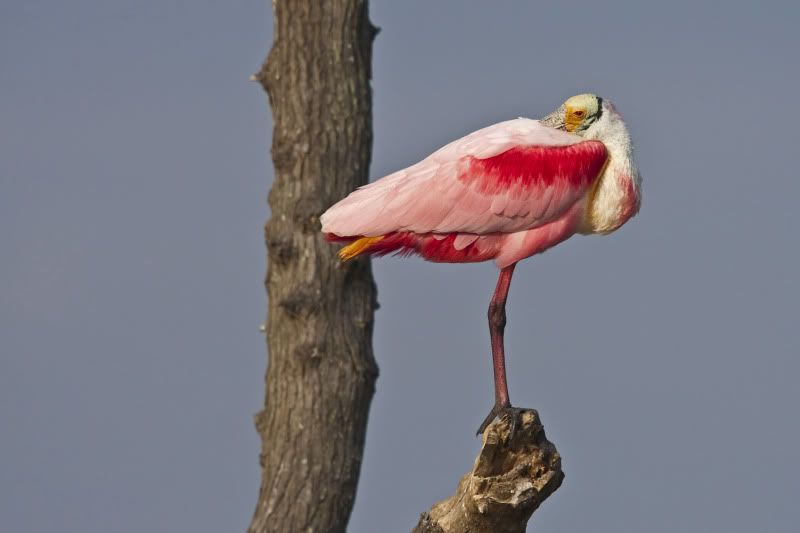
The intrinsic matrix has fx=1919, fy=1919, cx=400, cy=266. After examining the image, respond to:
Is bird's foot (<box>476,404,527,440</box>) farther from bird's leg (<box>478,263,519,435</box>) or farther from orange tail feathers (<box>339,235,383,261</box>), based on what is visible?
orange tail feathers (<box>339,235,383,261</box>)

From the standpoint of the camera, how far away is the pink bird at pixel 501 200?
11.8 meters

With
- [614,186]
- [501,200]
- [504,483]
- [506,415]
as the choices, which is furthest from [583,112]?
[504,483]

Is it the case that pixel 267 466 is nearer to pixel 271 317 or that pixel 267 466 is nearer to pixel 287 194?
pixel 271 317

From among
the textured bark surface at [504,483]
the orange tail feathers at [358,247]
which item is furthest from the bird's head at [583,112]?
the textured bark surface at [504,483]

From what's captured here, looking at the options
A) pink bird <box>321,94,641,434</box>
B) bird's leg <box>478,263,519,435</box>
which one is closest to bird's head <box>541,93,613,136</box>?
pink bird <box>321,94,641,434</box>

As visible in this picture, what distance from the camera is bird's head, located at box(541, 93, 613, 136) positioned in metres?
12.1

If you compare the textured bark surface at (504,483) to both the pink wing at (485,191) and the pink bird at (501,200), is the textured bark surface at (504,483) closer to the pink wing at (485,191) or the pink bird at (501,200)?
the pink bird at (501,200)

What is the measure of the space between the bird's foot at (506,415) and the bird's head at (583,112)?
73.9 inches

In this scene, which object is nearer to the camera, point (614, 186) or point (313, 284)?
point (614, 186)

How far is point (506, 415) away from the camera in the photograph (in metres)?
11.0

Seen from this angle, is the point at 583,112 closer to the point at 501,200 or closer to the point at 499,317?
the point at 501,200

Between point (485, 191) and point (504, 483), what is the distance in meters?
2.09

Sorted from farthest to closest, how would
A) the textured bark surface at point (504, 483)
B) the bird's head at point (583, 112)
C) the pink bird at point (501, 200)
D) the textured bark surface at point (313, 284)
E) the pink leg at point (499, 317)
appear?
1. the textured bark surface at point (313, 284)
2. the bird's head at point (583, 112)
3. the pink leg at point (499, 317)
4. the pink bird at point (501, 200)
5. the textured bark surface at point (504, 483)

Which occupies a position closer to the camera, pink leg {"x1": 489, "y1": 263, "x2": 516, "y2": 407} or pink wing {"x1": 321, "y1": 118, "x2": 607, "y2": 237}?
pink wing {"x1": 321, "y1": 118, "x2": 607, "y2": 237}
